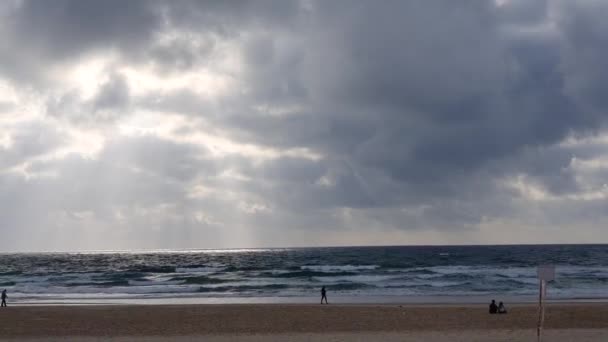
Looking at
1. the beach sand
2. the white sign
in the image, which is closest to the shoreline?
the beach sand

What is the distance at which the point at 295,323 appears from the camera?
77.2 ft

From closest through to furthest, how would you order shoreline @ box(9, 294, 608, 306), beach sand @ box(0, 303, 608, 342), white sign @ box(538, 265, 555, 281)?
white sign @ box(538, 265, 555, 281)
beach sand @ box(0, 303, 608, 342)
shoreline @ box(9, 294, 608, 306)

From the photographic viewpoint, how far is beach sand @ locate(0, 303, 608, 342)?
1969 cm

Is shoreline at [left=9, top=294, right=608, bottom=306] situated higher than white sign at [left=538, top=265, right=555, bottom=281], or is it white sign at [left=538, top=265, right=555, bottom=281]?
white sign at [left=538, top=265, right=555, bottom=281]

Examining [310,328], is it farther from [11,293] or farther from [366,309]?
[11,293]

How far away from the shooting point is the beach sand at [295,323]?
19.7 m

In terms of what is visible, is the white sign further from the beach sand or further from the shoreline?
the shoreline

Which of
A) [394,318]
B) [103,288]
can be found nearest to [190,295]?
[103,288]

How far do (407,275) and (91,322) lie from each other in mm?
39456

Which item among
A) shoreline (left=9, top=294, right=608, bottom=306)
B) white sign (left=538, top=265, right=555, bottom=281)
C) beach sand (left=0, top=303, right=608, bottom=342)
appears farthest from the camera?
shoreline (left=9, top=294, right=608, bottom=306)

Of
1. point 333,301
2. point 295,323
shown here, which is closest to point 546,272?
point 295,323

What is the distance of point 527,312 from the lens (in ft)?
86.4

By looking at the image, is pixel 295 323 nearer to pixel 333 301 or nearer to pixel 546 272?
pixel 546 272

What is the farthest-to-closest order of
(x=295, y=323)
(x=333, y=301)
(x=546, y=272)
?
(x=333, y=301) < (x=295, y=323) < (x=546, y=272)
